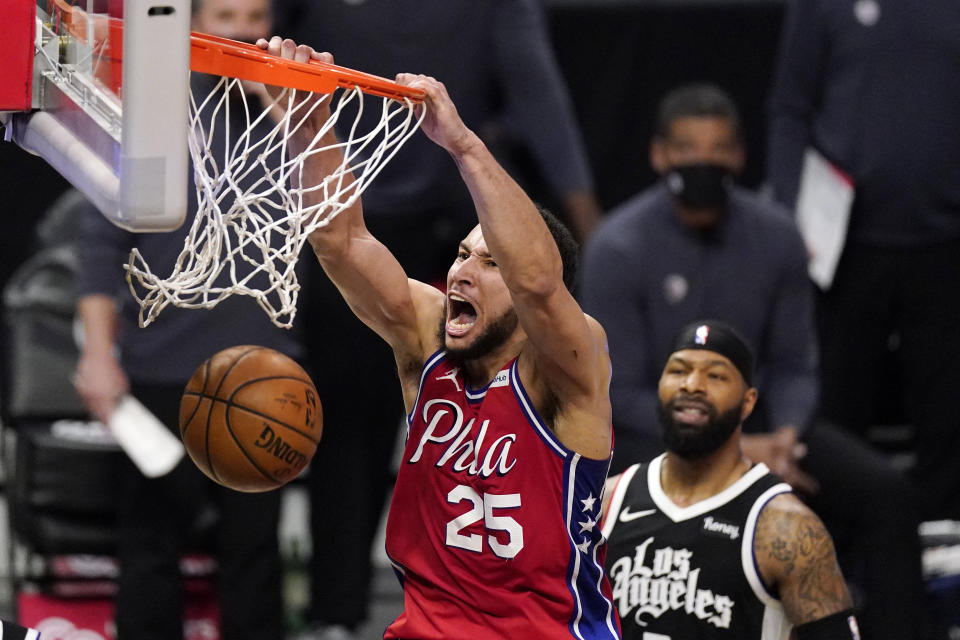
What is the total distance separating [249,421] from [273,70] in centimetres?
109

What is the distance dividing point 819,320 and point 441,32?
1.96 meters

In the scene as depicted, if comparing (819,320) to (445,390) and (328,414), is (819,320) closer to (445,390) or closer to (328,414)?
(328,414)

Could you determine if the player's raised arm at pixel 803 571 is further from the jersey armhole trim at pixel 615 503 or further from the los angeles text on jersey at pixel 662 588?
the jersey armhole trim at pixel 615 503

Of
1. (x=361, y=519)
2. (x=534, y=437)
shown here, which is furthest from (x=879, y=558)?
(x=534, y=437)

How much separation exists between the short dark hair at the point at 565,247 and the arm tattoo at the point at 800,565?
40.3 inches

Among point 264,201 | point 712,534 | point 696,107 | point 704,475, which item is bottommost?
point 712,534

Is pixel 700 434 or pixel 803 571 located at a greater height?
pixel 700 434

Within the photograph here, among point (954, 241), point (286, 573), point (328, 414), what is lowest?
point (286, 573)

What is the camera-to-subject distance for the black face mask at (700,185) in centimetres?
641

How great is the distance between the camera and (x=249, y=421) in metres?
4.52

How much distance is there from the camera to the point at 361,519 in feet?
21.0

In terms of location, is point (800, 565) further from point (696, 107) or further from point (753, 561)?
point (696, 107)

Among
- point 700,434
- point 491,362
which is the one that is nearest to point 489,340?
point 491,362

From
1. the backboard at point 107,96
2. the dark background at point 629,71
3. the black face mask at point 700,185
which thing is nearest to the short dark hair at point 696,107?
the black face mask at point 700,185
